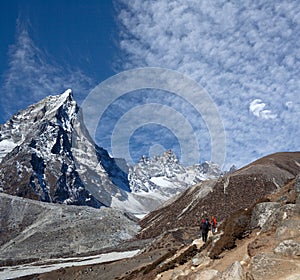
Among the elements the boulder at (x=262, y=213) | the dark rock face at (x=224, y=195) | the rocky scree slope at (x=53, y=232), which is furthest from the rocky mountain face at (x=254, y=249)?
the rocky scree slope at (x=53, y=232)

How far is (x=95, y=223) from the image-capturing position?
10631 centimetres

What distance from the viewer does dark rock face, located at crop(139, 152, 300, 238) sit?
90.0m

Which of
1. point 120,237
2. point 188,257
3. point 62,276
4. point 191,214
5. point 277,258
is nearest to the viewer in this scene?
point 277,258

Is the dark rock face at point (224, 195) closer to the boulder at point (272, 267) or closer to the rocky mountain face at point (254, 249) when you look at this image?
the rocky mountain face at point (254, 249)

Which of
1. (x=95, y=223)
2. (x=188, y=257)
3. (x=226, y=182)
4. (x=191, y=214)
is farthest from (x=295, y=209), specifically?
(x=95, y=223)

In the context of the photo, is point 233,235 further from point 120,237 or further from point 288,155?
point 288,155

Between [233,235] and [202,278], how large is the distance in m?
4.73

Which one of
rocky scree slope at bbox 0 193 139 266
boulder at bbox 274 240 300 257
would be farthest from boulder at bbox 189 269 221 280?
rocky scree slope at bbox 0 193 139 266

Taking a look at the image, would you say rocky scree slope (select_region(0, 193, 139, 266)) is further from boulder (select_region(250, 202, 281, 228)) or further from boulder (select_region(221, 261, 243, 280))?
boulder (select_region(221, 261, 243, 280))

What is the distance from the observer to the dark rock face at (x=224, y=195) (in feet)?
295

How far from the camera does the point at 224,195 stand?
9625 centimetres

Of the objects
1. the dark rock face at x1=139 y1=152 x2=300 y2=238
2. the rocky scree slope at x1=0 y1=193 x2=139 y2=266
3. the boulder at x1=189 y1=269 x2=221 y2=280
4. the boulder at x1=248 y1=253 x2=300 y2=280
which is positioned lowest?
the boulder at x1=248 y1=253 x2=300 y2=280

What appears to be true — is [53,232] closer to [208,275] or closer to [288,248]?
[208,275]

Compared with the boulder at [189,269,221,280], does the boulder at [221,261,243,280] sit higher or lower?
lower
